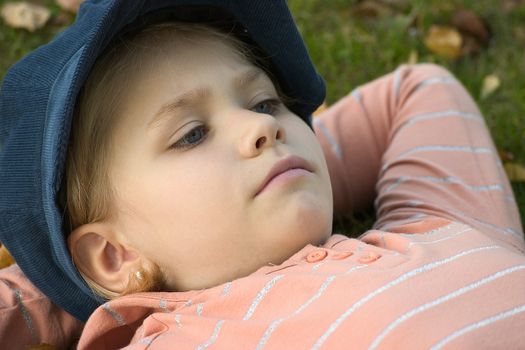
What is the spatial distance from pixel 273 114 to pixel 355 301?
48 cm

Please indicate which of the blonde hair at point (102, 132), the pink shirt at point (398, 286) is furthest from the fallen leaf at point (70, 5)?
the pink shirt at point (398, 286)

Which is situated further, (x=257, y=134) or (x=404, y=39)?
(x=404, y=39)

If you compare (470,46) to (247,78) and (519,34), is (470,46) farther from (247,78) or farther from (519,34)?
(247,78)

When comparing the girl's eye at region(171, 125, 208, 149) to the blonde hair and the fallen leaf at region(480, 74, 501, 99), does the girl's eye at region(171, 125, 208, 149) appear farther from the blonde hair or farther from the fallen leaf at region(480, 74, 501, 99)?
the fallen leaf at region(480, 74, 501, 99)

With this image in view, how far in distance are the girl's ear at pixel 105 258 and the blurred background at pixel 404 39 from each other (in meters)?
1.06

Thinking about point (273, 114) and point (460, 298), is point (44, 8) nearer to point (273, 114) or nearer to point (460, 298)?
point (273, 114)

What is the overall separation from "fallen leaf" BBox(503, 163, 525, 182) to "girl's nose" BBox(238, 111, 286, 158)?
924 millimetres

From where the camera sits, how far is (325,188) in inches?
58.5

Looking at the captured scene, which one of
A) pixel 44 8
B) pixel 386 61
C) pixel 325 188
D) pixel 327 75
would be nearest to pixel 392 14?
pixel 386 61

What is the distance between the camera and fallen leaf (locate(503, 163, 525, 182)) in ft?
6.72

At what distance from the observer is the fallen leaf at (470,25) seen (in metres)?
2.61

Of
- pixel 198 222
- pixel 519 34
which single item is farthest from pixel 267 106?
pixel 519 34

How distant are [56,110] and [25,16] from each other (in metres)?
1.29

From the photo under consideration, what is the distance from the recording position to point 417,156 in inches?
74.8
